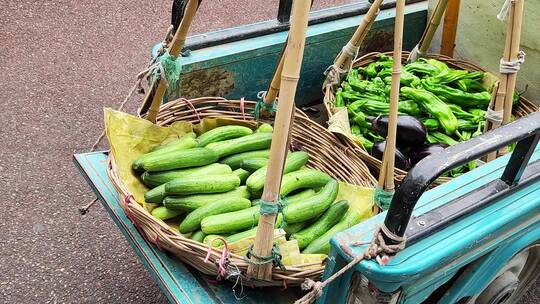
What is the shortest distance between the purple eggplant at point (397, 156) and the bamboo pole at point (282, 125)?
1.11 meters

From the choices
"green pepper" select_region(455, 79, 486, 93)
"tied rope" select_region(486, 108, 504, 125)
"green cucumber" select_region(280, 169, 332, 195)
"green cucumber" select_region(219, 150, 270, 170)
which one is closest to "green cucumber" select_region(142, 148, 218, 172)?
"green cucumber" select_region(219, 150, 270, 170)

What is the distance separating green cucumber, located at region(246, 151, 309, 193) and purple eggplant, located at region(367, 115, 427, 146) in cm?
52

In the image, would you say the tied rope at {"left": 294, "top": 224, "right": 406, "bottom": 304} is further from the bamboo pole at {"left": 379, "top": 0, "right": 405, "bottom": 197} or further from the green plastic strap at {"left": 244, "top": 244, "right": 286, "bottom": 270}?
the bamboo pole at {"left": 379, "top": 0, "right": 405, "bottom": 197}

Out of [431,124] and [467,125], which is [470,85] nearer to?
→ [467,125]

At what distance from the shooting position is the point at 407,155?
9.83 ft

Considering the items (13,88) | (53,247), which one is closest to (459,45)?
(53,247)

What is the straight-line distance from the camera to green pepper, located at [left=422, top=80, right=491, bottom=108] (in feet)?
10.7

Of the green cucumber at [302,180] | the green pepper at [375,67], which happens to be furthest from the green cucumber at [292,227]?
the green pepper at [375,67]

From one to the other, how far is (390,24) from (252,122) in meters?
1.30

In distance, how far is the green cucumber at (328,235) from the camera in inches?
88.9

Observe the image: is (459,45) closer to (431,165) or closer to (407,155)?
(407,155)

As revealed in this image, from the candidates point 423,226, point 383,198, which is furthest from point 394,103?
point 423,226

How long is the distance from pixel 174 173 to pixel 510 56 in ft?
4.58

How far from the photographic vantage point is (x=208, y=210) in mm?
2270
